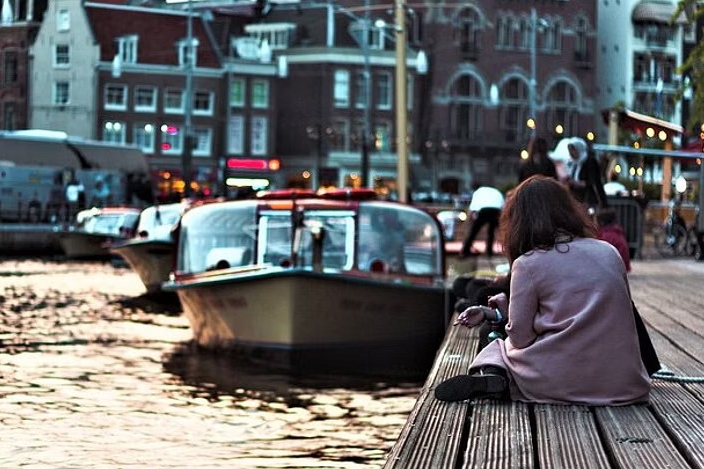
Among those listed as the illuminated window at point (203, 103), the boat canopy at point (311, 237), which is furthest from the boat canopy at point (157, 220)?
the illuminated window at point (203, 103)

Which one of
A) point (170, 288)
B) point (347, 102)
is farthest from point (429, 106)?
point (170, 288)

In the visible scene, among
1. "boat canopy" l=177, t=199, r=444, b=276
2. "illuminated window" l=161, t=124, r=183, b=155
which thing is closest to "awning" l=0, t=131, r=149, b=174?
"illuminated window" l=161, t=124, r=183, b=155

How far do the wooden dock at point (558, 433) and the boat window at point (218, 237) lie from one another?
12321 mm

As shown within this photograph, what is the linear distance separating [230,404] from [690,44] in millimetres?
97012

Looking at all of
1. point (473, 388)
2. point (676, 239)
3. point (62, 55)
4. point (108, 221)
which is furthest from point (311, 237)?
point (62, 55)

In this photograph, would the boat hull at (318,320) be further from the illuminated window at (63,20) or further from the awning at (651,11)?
the awning at (651,11)

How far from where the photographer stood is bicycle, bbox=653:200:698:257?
3077cm

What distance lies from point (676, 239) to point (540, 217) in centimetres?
2457

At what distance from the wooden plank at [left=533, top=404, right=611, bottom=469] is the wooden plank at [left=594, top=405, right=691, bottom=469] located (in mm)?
48

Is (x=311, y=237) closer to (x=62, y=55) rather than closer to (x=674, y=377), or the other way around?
(x=674, y=377)

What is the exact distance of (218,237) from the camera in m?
22.1

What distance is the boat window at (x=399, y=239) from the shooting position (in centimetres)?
2114

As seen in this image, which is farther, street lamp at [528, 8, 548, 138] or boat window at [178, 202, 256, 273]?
street lamp at [528, 8, 548, 138]

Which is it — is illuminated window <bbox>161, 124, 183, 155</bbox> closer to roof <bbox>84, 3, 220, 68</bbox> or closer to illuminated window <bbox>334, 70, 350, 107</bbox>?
roof <bbox>84, 3, 220, 68</bbox>
